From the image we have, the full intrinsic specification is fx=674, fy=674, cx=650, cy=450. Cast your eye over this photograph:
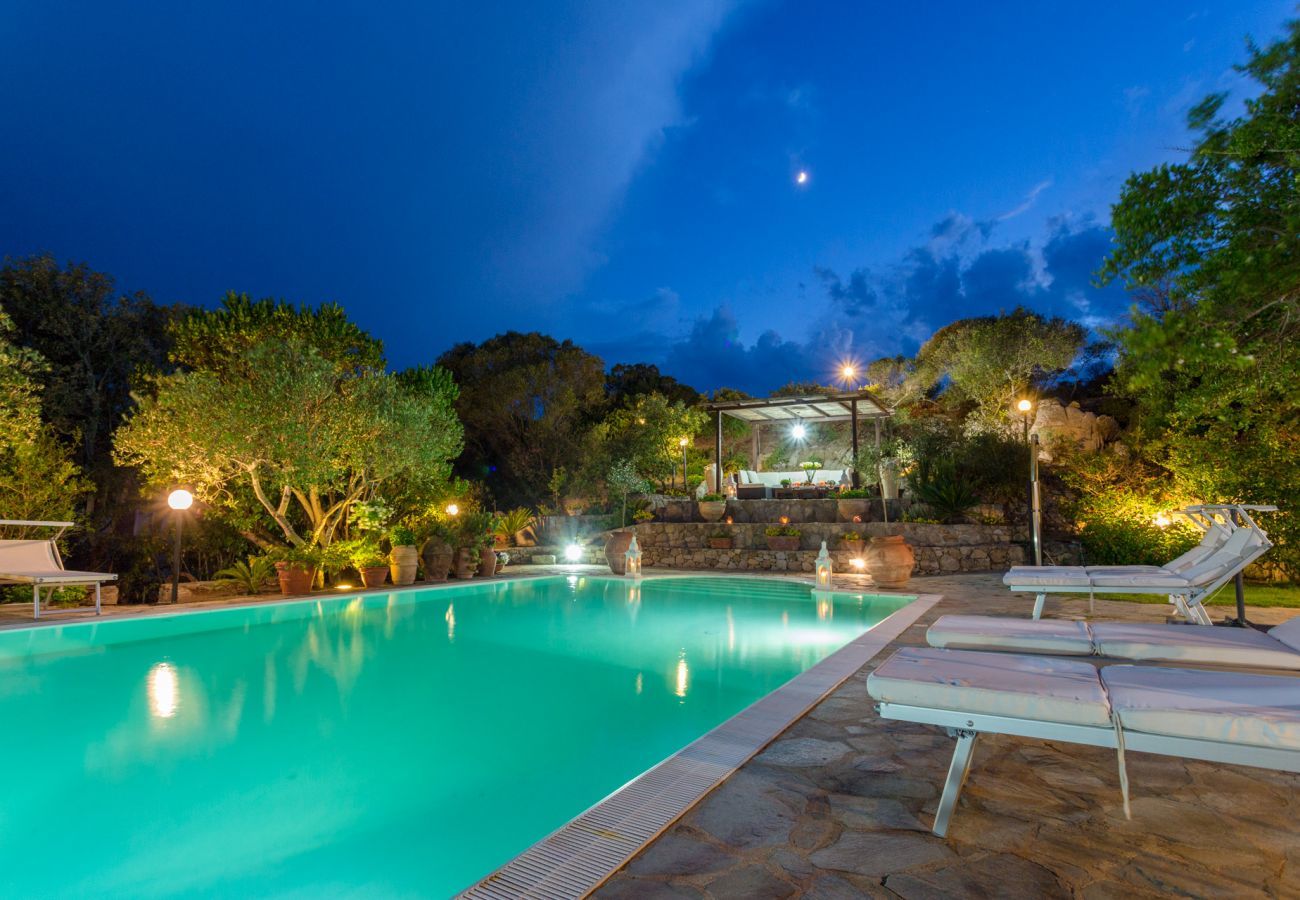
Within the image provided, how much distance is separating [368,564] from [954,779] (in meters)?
10.4

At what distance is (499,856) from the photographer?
268 centimetres

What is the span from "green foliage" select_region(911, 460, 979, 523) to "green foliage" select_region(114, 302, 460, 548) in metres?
9.47

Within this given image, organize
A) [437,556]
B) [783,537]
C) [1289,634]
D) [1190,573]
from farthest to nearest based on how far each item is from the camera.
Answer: [783,537], [437,556], [1190,573], [1289,634]

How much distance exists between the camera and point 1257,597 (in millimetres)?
7973

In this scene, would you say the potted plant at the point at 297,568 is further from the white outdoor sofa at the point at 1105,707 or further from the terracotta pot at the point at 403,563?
the white outdoor sofa at the point at 1105,707

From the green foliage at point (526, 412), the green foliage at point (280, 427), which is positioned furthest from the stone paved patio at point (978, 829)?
the green foliage at point (526, 412)

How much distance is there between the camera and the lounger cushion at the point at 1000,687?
6.86ft

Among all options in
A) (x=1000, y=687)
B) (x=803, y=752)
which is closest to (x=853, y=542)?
(x=803, y=752)

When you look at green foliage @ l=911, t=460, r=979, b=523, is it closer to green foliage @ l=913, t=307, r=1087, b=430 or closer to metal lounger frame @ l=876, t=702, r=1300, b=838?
green foliage @ l=913, t=307, r=1087, b=430

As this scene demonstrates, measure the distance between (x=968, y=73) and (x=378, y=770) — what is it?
157 feet

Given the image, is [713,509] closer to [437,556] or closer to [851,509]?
[851,509]

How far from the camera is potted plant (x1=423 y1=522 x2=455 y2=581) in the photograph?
11812 mm

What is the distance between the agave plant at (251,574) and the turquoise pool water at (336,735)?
7.46 ft

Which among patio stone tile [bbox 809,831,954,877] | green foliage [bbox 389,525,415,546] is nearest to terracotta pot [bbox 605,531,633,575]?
green foliage [bbox 389,525,415,546]
